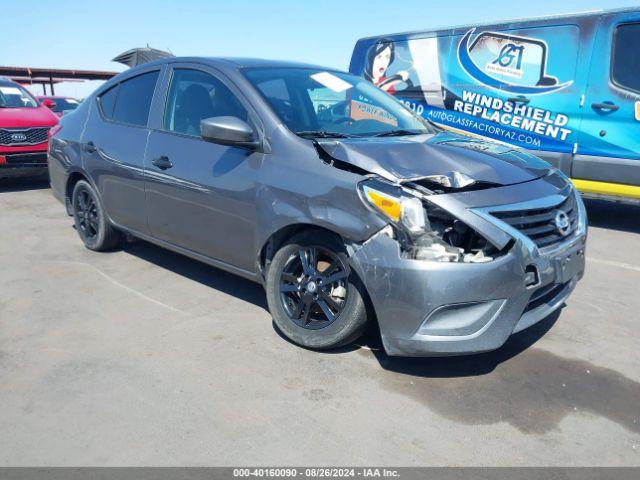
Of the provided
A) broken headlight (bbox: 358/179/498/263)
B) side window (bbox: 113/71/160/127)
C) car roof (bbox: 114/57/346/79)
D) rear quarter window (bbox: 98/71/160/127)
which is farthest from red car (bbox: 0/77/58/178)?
broken headlight (bbox: 358/179/498/263)

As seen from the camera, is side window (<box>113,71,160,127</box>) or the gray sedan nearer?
the gray sedan

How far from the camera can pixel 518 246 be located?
262 centimetres

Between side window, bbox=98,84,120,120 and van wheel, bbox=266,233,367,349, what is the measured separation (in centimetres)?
240

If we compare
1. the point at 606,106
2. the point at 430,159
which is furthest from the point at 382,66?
the point at 430,159

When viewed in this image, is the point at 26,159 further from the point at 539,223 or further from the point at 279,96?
the point at 539,223

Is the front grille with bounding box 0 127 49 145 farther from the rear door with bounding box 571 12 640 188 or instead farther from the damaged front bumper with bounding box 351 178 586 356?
the rear door with bounding box 571 12 640 188

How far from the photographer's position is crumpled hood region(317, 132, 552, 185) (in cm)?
280

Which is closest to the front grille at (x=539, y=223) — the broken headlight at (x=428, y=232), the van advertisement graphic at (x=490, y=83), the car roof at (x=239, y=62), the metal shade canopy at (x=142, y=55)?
the broken headlight at (x=428, y=232)

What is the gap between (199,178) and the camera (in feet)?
11.8

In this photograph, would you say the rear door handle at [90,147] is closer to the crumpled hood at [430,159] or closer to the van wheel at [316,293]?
the van wheel at [316,293]

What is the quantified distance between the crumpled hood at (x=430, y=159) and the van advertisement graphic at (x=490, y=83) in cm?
332


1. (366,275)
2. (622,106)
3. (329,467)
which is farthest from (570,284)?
(622,106)

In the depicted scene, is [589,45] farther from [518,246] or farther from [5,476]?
[5,476]

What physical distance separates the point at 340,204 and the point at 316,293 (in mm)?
555
